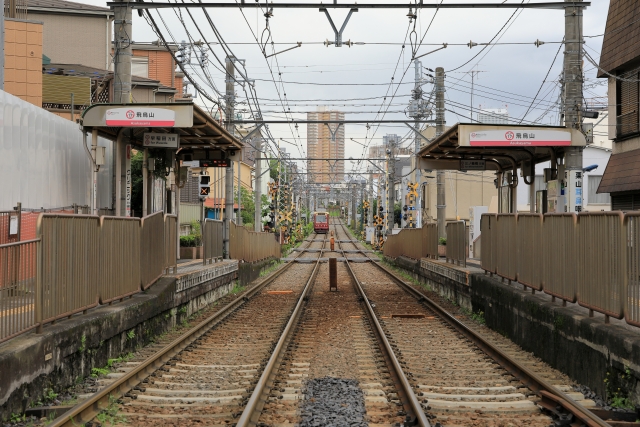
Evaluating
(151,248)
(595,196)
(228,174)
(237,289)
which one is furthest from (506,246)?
(595,196)

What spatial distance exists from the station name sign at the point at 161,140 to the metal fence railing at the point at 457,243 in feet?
26.3

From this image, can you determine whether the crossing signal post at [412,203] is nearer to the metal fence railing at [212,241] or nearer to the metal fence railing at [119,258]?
the metal fence railing at [212,241]

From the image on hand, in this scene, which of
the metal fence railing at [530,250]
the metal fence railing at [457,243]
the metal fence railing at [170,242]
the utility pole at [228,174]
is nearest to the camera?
the metal fence railing at [530,250]

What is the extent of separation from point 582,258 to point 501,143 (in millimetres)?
6824

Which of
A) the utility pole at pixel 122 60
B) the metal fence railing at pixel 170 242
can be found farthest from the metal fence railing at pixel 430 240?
the utility pole at pixel 122 60

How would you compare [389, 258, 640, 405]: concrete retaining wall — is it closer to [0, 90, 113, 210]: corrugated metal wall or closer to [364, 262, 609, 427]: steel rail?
[364, 262, 609, 427]: steel rail

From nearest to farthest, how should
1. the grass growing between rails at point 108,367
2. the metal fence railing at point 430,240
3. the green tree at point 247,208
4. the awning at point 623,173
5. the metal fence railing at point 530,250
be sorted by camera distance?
the grass growing between rails at point 108,367 → the metal fence railing at point 530,250 → the awning at point 623,173 → the metal fence railing at point 430,240 → the green tree at point 247,208

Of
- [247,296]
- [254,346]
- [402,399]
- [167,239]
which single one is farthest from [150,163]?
[402,399]

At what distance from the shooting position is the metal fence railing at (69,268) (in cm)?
764

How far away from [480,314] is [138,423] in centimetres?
1020

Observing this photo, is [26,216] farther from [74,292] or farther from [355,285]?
[355,285]

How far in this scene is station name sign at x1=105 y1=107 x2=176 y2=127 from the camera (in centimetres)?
1470

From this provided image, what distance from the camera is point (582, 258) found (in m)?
9.33

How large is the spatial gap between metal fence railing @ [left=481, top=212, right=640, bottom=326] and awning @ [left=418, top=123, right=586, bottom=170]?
2.20m
